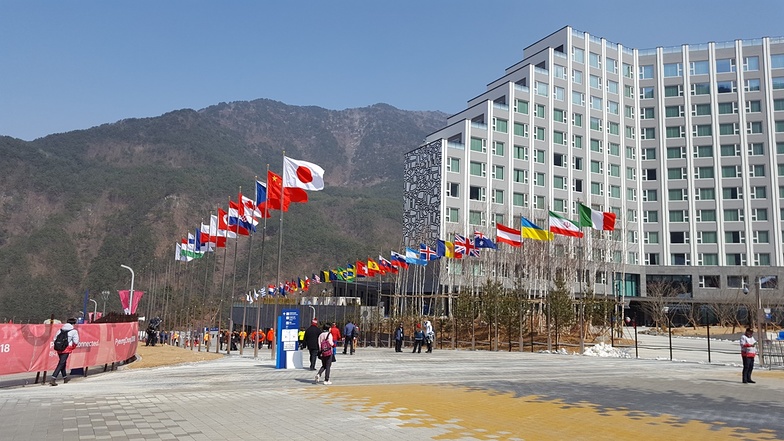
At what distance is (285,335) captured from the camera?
74.1 ft

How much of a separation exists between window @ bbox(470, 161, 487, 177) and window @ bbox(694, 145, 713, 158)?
96.2ft

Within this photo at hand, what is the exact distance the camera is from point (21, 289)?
12800 centimetres

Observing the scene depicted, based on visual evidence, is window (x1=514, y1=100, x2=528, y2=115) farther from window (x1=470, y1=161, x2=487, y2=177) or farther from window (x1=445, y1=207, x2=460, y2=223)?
window (x1=445, y1=207, x2=460, y2=223)

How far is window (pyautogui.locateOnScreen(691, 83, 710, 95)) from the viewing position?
80375mm

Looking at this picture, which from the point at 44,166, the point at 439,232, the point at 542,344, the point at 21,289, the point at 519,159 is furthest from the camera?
the point at 44,166

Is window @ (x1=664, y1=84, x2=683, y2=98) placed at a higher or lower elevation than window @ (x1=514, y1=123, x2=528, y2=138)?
higher

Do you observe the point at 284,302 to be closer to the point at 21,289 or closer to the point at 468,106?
the point at 468,106

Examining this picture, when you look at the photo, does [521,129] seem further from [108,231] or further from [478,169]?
[108,231]

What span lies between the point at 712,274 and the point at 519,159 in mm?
27413

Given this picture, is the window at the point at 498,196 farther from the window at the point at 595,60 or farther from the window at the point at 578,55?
the window at the point at 595,60

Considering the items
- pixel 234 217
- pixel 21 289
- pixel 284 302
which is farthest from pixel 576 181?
pixel 21 289

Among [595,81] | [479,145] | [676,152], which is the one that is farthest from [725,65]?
[479,145]

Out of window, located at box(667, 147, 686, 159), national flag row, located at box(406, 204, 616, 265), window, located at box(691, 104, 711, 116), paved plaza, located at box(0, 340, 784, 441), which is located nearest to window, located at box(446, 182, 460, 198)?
national flag row, located at box(406, 204, 616, 265)

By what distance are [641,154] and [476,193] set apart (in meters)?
26.0
